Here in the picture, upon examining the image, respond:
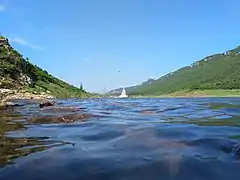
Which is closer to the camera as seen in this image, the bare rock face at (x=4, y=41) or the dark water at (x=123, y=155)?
the dark water at (x=123, y=155)

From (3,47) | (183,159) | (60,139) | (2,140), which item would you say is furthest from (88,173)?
(3,47)

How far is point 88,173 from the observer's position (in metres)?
6.75

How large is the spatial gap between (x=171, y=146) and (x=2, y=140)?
5.19 meters

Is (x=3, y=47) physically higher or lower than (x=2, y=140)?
higher

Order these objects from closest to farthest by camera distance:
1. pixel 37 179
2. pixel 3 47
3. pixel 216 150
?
1. pixel 37 179
2. pixel 216 150
3. pixel 3 47

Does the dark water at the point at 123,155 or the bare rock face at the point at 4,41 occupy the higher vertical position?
the bare rock face at the point at 4,41

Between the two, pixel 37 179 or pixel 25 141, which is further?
pixel 25 141

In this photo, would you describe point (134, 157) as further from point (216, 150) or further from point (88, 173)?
point (216, 150)

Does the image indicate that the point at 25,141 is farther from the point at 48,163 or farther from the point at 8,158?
the point at 48,163

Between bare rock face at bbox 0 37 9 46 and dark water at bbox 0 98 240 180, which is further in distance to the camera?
bare rock face at bbox 0 37 9 46

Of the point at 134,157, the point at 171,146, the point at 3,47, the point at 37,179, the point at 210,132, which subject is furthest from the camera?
the point at 3,47

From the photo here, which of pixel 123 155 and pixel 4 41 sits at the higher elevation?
pixel 4 41

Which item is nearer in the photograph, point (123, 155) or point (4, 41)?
point (123, 155)

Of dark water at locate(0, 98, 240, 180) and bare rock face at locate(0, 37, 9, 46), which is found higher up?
bare rock face at locate(0, 37, 9, 46)
